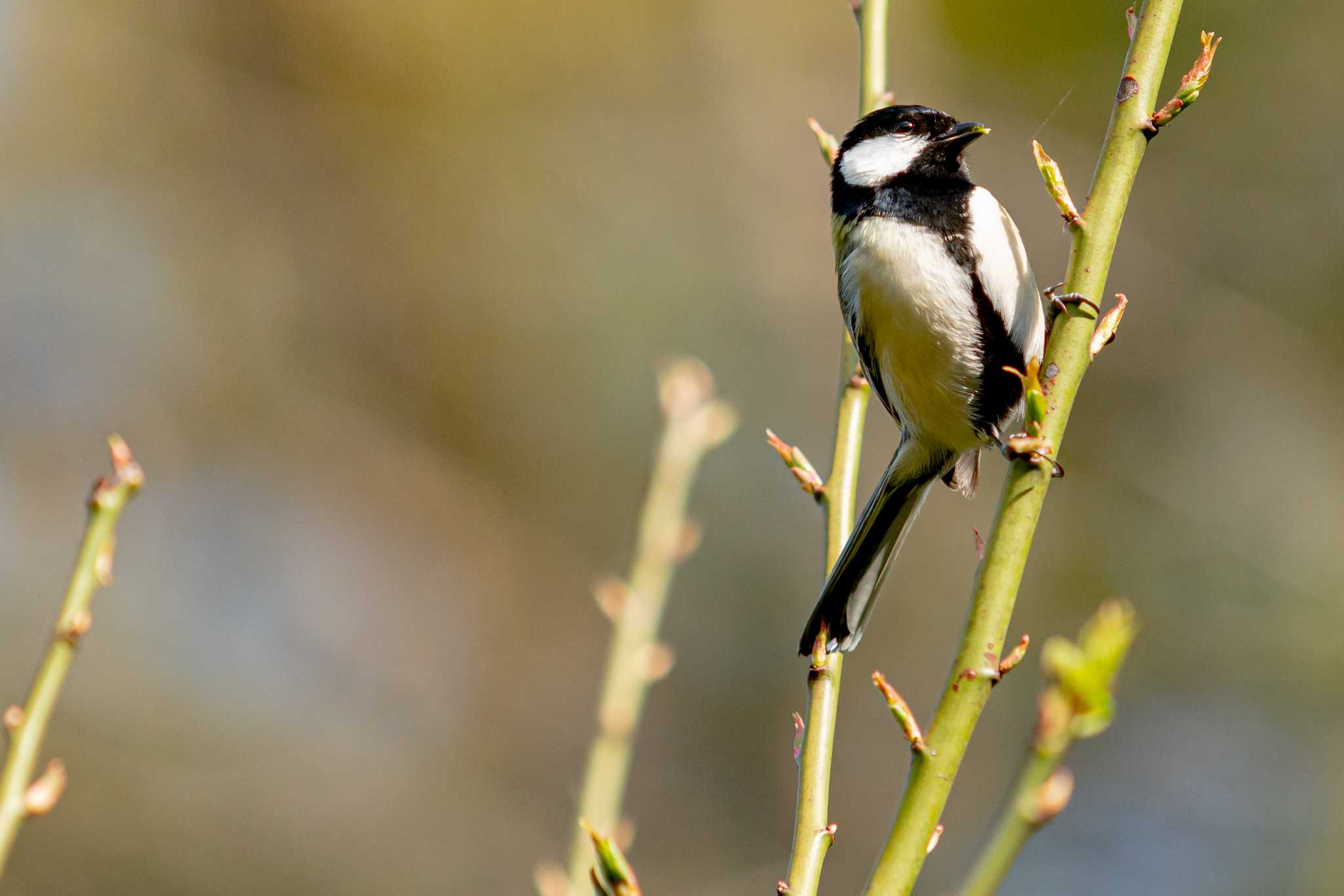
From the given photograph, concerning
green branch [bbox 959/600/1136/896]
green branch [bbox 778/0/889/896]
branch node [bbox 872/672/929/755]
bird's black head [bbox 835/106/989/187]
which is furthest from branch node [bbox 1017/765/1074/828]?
bird's black head [bbox 835/106/989/187]

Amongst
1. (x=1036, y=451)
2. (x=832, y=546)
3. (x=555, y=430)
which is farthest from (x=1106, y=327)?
(x=555, y=430)

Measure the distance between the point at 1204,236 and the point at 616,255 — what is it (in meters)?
3.89

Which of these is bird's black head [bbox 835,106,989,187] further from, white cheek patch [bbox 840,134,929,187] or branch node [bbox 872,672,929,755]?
branch node [bbox 872,672,929,755]

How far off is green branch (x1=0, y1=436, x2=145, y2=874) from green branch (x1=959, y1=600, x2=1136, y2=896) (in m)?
0.98

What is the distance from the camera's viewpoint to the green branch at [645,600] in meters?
1.73

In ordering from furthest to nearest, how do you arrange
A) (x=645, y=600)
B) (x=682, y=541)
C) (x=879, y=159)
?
(x=879, y=159) → (x=682, y=541) → (x=645, y=600)

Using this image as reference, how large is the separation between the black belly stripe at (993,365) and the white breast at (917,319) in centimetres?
2

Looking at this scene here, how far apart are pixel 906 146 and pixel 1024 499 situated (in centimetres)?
210

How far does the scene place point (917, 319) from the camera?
9.71ft

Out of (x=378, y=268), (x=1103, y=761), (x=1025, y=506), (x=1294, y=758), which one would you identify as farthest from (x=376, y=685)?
(x=1025, y=506)

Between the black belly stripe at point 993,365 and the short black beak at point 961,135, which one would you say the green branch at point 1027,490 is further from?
the short black beak at point 961,135

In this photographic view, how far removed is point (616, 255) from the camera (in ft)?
29.1

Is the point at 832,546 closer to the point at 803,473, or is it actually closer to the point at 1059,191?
the point at 803,473

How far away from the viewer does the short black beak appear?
3.26 m
